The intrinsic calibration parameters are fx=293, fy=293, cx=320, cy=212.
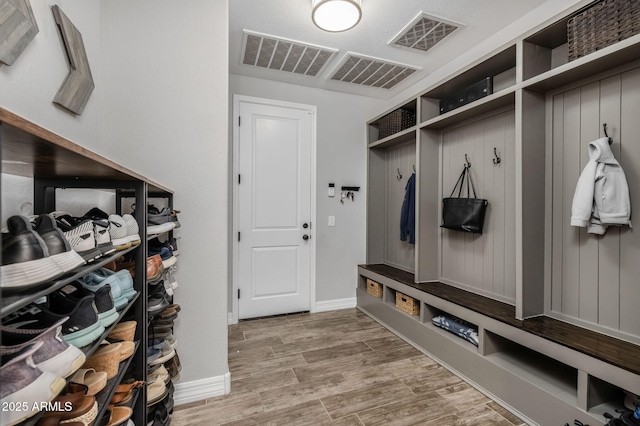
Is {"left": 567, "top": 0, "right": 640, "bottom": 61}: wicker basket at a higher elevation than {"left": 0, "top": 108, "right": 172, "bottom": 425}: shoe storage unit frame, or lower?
higher

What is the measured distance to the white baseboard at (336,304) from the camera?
351 cm

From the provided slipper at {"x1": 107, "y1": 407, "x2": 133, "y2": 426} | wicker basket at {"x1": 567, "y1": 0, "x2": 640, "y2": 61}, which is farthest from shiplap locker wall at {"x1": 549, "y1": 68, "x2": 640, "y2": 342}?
slipper at {"x1": 107, "y1": 407, "x2": 133, "y2": 426}

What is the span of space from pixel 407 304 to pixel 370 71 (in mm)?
2432

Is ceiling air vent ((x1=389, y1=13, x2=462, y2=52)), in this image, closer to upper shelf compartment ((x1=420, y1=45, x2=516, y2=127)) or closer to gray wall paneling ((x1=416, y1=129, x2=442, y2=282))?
upper shelf compartment ((x1=420, y1=45, x2=516, y2=127))

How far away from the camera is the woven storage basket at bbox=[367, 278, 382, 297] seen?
330cm

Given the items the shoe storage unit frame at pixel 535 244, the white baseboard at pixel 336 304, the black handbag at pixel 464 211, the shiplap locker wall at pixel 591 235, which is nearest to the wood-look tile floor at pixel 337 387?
the shoe storage unit frame at pixel 535 244

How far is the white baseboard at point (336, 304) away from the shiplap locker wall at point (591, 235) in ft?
6.94

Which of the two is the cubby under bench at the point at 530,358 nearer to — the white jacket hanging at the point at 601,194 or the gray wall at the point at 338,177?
the white jacket hanging at the point at 601,194

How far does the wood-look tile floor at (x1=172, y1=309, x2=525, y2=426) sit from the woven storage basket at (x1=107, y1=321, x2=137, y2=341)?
923 millimetres

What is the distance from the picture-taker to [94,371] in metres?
0.92

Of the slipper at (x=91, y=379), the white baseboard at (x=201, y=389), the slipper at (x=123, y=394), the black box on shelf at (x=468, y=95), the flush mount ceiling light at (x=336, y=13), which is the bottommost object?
the white baseboard at (x=201, y=389)

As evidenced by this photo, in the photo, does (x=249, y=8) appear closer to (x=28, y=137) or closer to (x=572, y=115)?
(x=28, y=137)

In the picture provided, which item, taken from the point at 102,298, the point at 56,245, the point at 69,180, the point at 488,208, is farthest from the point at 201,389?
the point at 488,208

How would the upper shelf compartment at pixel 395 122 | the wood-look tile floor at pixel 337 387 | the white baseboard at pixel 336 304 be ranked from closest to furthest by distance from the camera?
the wood-look tile floor at pixel 337 387, the upper shelf compartment at pixel 395 122, the white baseboard at pixel 336 304
